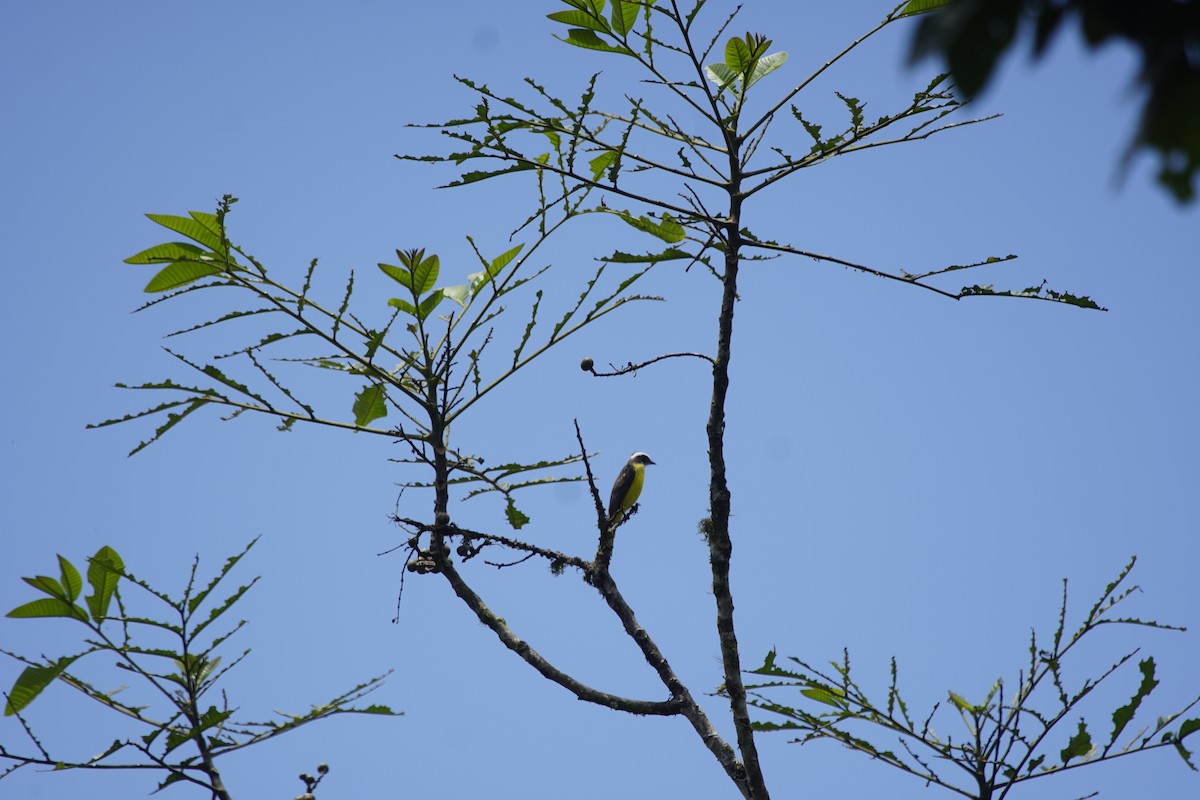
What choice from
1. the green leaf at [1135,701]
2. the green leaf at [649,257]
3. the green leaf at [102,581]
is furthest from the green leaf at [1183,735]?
the green leaf at [102,581]

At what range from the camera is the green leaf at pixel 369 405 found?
3.61 meters

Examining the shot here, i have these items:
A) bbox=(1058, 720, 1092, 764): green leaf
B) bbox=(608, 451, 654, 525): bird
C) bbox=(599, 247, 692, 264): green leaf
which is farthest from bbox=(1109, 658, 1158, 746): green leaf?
bbox=(608, 451, 654, 525): bird

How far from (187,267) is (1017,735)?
3091mm

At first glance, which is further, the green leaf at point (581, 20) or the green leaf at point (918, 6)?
the green leaf at point (581, 20)

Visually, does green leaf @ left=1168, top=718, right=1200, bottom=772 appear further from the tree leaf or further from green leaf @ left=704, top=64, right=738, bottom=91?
the tree leaf

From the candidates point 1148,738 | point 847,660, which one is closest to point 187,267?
point 847,660

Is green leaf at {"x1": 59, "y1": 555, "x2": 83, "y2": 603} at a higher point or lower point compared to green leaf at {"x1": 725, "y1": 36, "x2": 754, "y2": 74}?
lower

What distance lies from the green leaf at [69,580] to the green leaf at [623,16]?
2.43 m

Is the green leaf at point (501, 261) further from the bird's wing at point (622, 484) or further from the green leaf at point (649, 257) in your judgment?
the bird's wing at point (622, 484)

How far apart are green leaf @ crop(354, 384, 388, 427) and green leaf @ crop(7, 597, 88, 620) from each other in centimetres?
103

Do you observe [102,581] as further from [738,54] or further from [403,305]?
[738,54]

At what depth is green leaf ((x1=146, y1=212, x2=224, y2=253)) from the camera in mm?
3539

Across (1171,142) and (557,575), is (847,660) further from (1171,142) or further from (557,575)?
(1171,142)

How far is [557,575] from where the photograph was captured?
376 centimetres
